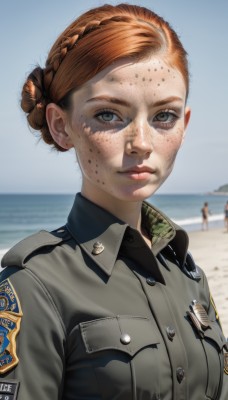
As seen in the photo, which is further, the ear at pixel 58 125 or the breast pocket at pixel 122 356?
the ear at pixel 58 125

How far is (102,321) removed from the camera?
66.7 inches

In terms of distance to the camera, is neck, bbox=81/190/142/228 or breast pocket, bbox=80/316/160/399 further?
neck, bbox=81/190/142/228

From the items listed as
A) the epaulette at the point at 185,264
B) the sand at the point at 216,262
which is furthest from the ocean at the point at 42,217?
the epaulette at the point at 185,264

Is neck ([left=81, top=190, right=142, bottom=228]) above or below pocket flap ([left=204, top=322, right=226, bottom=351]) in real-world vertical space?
above

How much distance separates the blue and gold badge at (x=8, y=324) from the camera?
1543 mm

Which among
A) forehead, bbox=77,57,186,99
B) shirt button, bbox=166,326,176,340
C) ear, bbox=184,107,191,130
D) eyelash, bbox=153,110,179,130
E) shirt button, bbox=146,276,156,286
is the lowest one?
shirt button, bbox=166,326,176,340

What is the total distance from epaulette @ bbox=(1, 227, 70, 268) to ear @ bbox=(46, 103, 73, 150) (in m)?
0.33

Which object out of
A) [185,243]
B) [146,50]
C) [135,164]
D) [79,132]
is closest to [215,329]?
[185,243]

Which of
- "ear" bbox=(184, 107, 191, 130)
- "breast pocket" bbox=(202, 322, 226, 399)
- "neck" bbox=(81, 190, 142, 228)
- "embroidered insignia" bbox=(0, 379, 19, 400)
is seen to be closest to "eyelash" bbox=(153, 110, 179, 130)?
"ear" bbox=(184, 107, 191, 130)

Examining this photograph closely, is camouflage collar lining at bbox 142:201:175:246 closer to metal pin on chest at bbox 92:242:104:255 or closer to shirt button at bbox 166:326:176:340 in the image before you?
metal pin on chest at bbox 92:242:104:255

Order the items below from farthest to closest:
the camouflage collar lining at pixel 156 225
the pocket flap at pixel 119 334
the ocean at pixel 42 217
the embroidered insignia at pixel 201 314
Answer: the ocean at pixel 42 217, the camouflage collar lining at pixel 156 225, the embroidered insignia at pixel 201 314, the pocket flap at pixel 119 334

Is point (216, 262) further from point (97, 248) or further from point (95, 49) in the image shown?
point (95, 49)

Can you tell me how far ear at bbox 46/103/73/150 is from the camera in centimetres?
187

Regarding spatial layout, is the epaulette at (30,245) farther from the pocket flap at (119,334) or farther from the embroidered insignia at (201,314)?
the embroidered insignia at (201,314)
